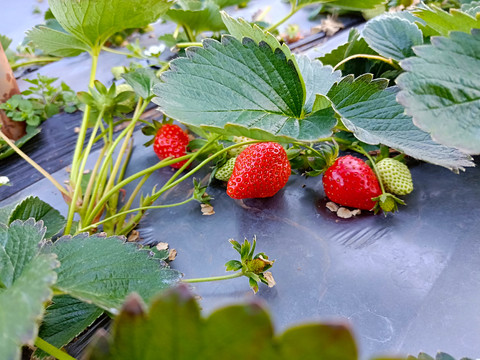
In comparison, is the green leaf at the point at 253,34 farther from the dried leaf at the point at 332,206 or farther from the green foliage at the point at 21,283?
the green foliage at the point at 21,283

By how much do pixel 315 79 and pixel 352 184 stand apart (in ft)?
0.58

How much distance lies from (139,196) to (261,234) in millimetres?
273

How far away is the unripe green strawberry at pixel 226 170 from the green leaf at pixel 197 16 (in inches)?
19.0

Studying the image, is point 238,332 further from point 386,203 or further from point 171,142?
point 171,142

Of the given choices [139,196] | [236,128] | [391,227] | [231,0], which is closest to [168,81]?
[236,128]

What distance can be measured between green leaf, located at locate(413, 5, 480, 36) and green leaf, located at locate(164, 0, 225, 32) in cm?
62

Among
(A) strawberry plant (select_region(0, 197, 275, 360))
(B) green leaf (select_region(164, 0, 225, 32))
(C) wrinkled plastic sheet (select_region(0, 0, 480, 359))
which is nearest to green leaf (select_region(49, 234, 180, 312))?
(A) strawberry plant (select_region(0, 197, 275, 360))

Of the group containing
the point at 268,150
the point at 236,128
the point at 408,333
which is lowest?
the point at 408,333

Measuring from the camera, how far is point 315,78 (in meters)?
0.64

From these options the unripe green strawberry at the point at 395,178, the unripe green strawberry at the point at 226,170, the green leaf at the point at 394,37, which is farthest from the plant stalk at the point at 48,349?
the green leaf at the point at 394,37

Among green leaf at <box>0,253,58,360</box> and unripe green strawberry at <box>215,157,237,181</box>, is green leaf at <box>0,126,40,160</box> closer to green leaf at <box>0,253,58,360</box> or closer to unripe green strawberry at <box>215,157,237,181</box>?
unripe green strawberry at <box>215,157,237,181</box>

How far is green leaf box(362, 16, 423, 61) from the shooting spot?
667 mm

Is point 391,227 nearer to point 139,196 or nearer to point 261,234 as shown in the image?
point 261,234

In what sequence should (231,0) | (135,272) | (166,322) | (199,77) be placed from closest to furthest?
(166,322)
(135,272)
(199,77)
(231,0)
